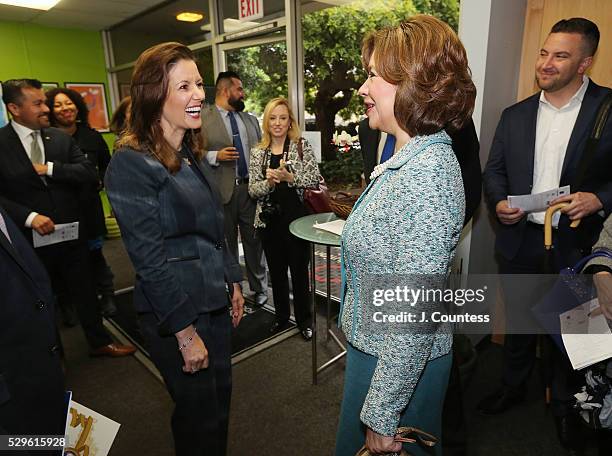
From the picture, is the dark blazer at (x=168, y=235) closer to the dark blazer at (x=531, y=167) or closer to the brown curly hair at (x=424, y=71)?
the brown curly hair at (x=424, y=71)

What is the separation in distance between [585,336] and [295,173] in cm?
184

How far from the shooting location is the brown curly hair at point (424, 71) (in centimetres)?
85

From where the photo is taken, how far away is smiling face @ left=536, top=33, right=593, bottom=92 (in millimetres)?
1854

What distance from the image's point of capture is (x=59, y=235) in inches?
95.3

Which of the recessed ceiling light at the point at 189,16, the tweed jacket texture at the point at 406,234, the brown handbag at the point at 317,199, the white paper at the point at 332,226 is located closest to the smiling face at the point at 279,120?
the brown handbag at the point at 317,199

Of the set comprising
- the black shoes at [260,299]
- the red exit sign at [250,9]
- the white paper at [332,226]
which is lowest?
the black shoes at [260,299]

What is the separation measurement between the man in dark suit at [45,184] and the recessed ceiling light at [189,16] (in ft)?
10.1

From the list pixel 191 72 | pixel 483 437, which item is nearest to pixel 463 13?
pixel 191 72

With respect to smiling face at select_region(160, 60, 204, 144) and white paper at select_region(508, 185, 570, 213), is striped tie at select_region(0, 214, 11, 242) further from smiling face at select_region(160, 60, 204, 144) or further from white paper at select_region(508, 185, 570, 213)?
white paper at select_region(508, 185, 570, 213)

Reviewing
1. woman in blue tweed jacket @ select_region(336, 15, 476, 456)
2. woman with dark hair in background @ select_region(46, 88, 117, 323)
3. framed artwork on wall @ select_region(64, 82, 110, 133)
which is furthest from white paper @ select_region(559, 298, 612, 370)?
framed artwork on wall @ select_region(64, 82, 110, 133)

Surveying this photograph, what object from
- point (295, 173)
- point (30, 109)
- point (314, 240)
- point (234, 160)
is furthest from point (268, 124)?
point (30, 109)

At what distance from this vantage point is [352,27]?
10.7 ft

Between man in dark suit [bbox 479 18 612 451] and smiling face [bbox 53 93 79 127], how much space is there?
10.2ft

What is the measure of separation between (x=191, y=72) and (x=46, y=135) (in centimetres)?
174
